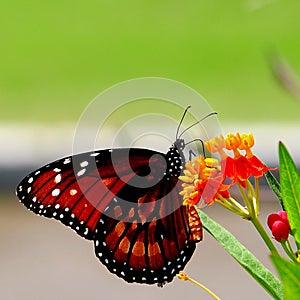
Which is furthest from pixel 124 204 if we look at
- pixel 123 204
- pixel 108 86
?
pixel 108 86

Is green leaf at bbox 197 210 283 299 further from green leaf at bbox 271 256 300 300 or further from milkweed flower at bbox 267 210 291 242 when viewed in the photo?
green leaf at bbox 271 256 300 300

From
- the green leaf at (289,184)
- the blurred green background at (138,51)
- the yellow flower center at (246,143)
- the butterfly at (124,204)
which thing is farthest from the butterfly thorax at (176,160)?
the blurred green background at (138,51)

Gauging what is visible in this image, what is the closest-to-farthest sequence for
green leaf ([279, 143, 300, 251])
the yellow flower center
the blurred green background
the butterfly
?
green leaf ([279, 143, 300, 251]), the yellow flower center, the butterfly, the blurred green background

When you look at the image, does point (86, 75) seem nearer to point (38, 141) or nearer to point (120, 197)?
point (38, 141)

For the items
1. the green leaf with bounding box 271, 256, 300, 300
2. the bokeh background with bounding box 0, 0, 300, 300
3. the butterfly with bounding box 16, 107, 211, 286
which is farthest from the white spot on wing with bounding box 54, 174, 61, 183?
the bokeh background with bounding box 0, 0, 300, 300

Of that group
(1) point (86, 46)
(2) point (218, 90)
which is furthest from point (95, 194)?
(1) point (86, 46)

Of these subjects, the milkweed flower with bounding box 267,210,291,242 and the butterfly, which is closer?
the milkweed flower with bounding box 267,210,291,242
